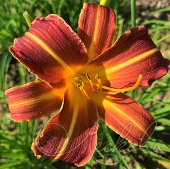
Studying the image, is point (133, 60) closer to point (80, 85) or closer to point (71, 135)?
point (80, 85)

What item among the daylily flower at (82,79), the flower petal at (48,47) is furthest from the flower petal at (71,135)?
the flower petal at (48,47)

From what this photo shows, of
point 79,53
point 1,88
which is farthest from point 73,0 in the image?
point 79,53

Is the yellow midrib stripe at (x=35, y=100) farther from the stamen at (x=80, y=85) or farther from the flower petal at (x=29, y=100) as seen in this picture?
the stamen at (x=80, y=85)

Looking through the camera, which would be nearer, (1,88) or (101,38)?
(101,38)

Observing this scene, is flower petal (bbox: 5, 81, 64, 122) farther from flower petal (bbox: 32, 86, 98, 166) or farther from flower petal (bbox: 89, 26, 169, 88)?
flower petal (bbox: 89, 26, 169, 88)

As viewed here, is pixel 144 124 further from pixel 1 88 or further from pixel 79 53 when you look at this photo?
pixel 1 88

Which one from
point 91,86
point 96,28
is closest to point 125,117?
point 91,86

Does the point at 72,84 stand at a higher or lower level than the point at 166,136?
higher
